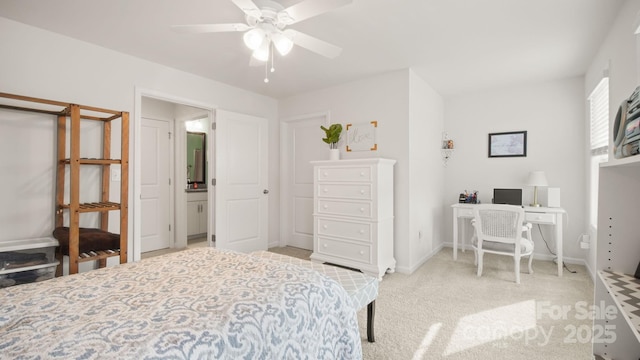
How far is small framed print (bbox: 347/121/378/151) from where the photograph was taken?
363 cm

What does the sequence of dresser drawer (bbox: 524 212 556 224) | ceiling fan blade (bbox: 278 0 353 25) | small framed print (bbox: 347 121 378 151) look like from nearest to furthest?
1. ceiling fan blade (bbox: 278 0 353 25)
2. dresser drawer (bbox: 524 212 556 224)
3. small framed print (bbox: 347 121 378 151)

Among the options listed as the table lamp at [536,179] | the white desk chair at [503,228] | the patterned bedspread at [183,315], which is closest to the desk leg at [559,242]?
the white desk chair at [503,228]

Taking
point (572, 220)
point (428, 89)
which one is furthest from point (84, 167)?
point (572, 220)

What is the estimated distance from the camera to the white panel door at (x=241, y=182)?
383 centimetres

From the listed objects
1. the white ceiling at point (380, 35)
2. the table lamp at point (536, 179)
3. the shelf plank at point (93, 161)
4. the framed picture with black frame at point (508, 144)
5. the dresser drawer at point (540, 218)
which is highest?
the white ceiling at point (380, 35)

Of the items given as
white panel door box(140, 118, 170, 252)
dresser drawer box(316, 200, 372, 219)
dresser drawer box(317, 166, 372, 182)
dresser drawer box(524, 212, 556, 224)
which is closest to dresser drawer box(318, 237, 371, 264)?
dresser drawer box(316, 200, 372, 219)

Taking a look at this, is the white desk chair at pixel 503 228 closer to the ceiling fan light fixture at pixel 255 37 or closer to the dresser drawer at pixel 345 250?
the dresser drawer at pixel 345 250

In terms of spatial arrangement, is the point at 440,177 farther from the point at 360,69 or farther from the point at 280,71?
the point at 280,71

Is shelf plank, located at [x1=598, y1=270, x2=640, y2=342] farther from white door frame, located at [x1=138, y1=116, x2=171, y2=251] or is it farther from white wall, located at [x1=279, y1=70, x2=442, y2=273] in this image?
white door frame, located at [x1=138, y1=116, x2=171, y2=251]

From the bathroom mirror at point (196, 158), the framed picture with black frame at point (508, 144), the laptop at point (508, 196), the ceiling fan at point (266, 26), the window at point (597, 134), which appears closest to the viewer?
the ceiling fan at point (266, 26)

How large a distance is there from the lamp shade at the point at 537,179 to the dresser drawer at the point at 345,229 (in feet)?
7.41

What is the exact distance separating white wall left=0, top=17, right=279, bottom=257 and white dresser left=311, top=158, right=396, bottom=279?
6.63 feet

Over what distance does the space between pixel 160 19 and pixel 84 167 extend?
1577 millimetres

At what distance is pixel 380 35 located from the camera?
256 centimetres
